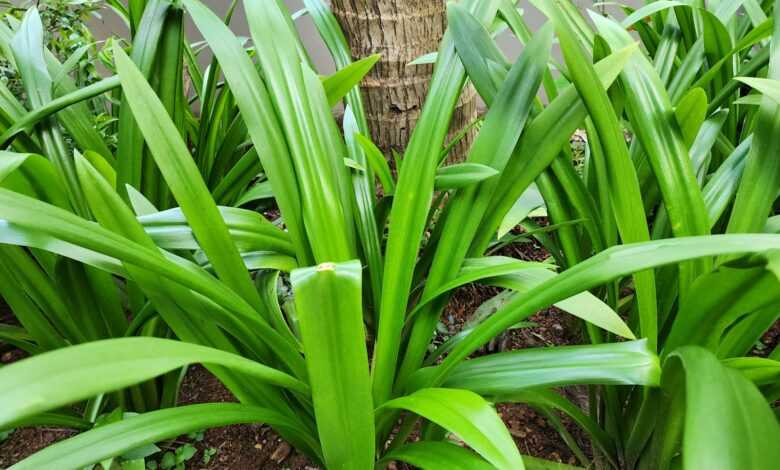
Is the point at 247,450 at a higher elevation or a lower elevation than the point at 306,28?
lower

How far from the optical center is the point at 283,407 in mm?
625

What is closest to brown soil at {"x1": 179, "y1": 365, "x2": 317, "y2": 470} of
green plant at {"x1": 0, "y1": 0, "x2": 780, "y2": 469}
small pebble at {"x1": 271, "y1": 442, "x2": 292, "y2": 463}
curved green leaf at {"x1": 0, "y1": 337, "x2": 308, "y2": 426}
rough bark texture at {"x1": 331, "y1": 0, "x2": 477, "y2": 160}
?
small pebble at {"x1": 271, "y1": 442, "x2": 292, "y2": 463}

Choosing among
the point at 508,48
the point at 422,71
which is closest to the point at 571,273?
the point at 422,71

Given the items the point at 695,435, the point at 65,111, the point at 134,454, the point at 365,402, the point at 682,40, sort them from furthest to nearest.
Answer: the point at 682,40 < the point at 65,111 < the point at 134,454 < the point at 365,402 < the point at 695,435

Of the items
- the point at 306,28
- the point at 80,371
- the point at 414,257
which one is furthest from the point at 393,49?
the point at 306,28

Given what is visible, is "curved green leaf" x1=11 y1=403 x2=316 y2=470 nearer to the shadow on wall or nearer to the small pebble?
the small pebble

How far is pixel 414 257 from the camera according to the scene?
2.08ft

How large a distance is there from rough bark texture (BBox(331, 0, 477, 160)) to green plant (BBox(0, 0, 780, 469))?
241 millimetres

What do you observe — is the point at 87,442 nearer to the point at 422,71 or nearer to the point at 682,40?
the point at 422,71

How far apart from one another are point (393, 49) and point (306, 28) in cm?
113

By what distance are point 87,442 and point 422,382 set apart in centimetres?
34

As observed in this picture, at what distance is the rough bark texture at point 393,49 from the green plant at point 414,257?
24 centimetres

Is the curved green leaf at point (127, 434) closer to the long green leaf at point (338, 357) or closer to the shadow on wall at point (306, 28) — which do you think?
the long green leaf at point (338, 357)

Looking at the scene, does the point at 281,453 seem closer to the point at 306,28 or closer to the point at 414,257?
the point at 414,257
